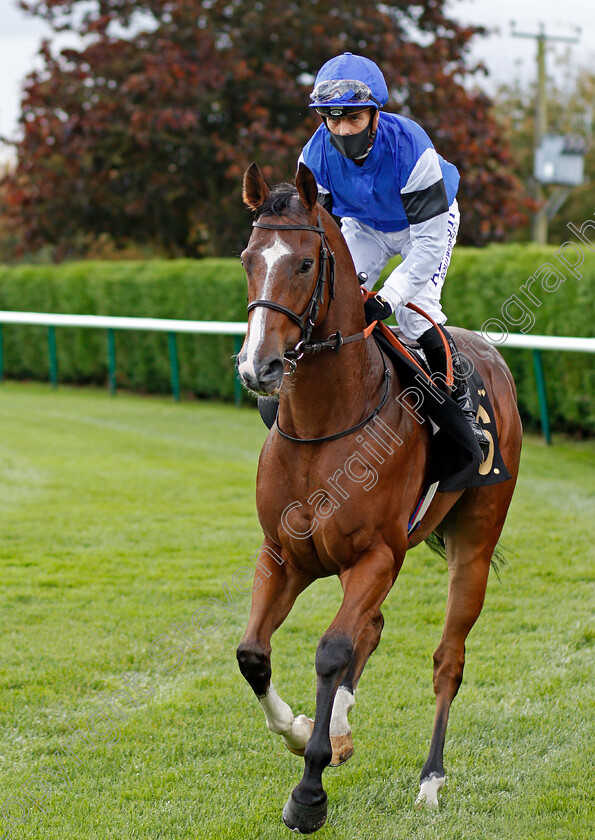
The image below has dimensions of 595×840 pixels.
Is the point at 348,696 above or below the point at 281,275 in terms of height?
below

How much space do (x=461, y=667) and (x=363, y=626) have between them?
0.85m

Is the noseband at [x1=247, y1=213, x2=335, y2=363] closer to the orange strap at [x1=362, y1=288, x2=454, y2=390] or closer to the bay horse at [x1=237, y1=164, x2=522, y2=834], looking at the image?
the bay horse at [x1=237, y1=164, x2=522, y2=834]

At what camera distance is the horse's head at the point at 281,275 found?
2490mm

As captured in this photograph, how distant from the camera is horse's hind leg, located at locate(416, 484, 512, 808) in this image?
3.46 m

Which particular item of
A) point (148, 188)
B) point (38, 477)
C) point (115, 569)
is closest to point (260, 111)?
point (148, 188)

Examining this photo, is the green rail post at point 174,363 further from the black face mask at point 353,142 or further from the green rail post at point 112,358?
the black face mask at point 353,142

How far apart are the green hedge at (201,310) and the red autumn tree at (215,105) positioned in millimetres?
1959

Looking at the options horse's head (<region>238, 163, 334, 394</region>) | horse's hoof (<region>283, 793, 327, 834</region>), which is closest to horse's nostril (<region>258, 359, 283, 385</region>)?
horse's head (<region>238, 163, 334, 394</region>)

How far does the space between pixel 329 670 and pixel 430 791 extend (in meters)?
0.72

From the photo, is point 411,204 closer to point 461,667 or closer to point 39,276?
point 461,667

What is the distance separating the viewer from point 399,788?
10.5ft

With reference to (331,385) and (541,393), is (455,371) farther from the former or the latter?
(541,393)

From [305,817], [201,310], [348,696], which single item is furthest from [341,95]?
[201,310]

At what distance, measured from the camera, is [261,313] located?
8.33 ft
